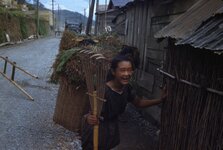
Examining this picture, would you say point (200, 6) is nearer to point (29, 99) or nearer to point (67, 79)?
point (67, 79)

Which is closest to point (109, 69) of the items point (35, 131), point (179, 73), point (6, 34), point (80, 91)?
point (179, 73)

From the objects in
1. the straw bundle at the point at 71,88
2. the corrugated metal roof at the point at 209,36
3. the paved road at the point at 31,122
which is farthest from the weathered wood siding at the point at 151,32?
the corrugated metal roof at the point at 209,36

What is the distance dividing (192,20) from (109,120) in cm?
146

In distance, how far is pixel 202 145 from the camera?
3443 mm

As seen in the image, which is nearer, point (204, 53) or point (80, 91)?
point (204, 53)

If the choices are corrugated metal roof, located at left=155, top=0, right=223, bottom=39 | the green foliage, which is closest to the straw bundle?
the green foliage

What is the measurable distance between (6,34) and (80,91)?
82.7ft

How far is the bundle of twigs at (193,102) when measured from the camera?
3.28 meters

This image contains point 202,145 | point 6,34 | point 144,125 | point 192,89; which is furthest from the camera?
point 6,34

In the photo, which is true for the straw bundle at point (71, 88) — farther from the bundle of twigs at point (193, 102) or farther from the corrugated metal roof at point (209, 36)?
the corrugated metal roof at point (209, 36)

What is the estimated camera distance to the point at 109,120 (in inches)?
151

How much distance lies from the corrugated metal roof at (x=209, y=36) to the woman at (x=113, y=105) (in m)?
0.60

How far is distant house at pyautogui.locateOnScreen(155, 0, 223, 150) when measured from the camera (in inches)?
127

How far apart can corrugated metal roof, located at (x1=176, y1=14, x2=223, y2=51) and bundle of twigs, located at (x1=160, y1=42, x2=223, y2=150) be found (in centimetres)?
19
